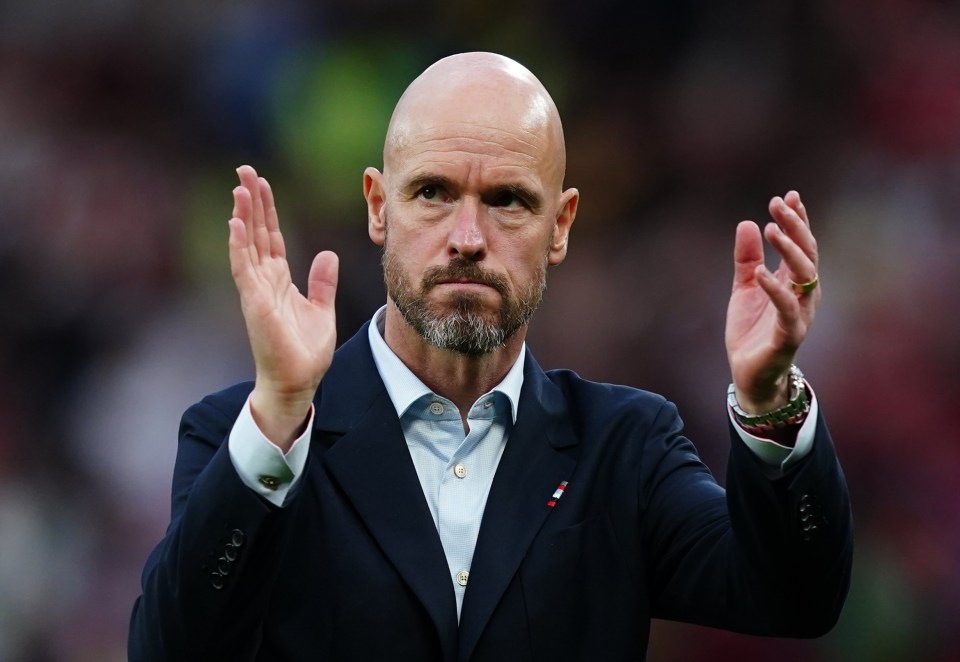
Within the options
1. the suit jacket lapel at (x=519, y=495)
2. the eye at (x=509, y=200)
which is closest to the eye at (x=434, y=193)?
the eye at (x=509, y=200)

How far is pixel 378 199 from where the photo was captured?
382 cm

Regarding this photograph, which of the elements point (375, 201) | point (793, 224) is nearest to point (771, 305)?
point (793, 224)

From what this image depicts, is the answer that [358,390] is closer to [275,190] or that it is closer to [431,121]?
[431,121]

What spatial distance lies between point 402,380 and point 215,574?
0.84m

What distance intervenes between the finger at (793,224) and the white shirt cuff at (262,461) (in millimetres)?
1077

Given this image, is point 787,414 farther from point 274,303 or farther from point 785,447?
point 274,303

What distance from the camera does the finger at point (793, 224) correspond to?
2.83 meters

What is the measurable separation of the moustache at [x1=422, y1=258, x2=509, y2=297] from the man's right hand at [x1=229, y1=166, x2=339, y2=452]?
417 millimetres

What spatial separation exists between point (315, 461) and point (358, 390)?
0.81ft

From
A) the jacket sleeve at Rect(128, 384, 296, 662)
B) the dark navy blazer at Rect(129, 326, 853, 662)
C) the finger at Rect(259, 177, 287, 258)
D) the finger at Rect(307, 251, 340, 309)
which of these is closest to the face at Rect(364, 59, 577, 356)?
the dark navy blazer at Rect(129, 326, 853, 662)

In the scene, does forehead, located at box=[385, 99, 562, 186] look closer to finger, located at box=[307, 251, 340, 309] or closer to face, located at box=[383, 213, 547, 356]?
face, located at box=[383, 213, 547, 356]

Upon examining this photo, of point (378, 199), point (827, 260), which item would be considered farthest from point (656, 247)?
point (378, 199)

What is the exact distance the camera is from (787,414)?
9.74 ft

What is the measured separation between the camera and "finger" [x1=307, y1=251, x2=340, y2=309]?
10.3 ft
